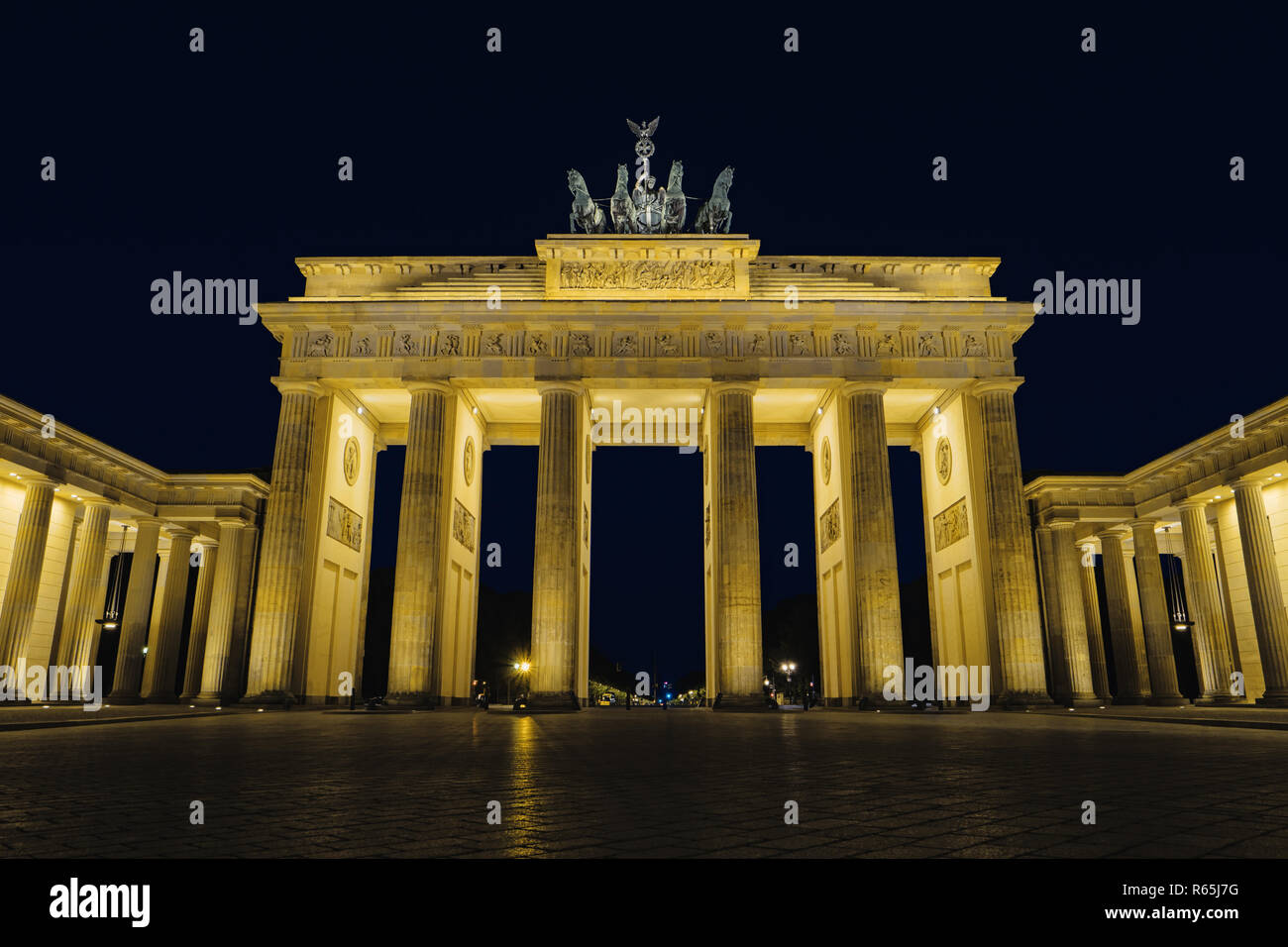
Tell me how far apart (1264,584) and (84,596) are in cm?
4503

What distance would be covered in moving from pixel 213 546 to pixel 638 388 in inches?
918

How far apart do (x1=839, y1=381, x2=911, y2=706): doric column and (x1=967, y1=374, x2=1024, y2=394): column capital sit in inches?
140

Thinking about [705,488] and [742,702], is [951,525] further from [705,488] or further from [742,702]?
[742,702]

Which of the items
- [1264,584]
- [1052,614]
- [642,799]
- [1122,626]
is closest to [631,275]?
[1052,614]

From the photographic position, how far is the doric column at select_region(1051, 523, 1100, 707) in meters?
30.4

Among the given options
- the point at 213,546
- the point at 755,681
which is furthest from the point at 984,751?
the point at 213,546

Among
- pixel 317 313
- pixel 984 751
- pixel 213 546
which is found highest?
pixel 317 313

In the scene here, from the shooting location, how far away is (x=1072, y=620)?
32.8 metres

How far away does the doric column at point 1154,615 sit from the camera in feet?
113

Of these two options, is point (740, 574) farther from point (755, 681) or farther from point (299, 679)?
point (299, 679)

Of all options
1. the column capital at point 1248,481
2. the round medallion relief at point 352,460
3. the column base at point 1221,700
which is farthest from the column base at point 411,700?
the column base at point 1221,700

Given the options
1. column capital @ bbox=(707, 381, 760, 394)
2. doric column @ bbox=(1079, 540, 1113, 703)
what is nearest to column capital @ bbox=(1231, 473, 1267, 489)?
doric column @ bbox=(1079, 540, 1113, 703)
